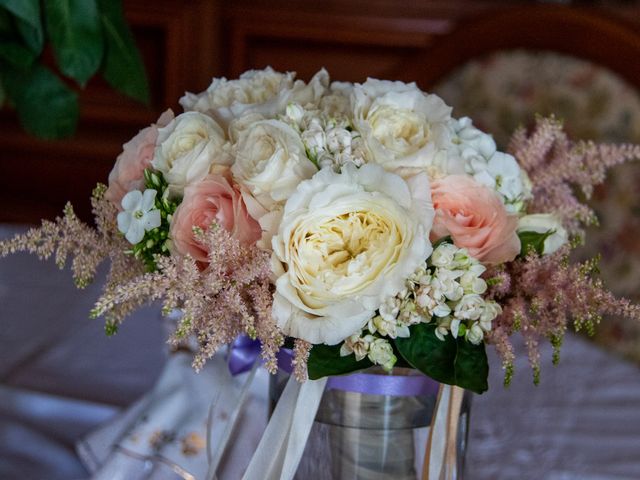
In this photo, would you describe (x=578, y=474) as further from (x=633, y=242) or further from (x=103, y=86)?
(x=103, y=86)

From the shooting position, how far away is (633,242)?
4.95 ft

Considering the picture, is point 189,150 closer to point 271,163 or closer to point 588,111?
point 271,163

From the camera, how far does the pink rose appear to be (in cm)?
70

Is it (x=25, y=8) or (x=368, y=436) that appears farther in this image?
(x=25, y=8)

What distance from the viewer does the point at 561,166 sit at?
0.77 m

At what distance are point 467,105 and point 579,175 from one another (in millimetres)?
845

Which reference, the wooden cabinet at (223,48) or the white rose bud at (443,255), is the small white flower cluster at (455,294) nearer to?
the white rose bud at (443,255)

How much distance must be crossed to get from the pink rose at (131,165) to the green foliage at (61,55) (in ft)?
1.75

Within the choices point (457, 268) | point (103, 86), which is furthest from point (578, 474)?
point (103, 86)

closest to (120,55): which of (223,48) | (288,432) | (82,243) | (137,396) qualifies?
(137,396)

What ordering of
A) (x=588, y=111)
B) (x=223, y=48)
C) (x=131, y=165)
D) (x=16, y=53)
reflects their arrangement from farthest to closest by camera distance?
(x=223, y=48), (x=588, y=111), (x=16, y=53), (x=131, y=165)

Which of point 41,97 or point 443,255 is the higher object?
point 41,97

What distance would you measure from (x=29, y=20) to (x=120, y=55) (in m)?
0.16

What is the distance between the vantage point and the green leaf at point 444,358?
62cm
